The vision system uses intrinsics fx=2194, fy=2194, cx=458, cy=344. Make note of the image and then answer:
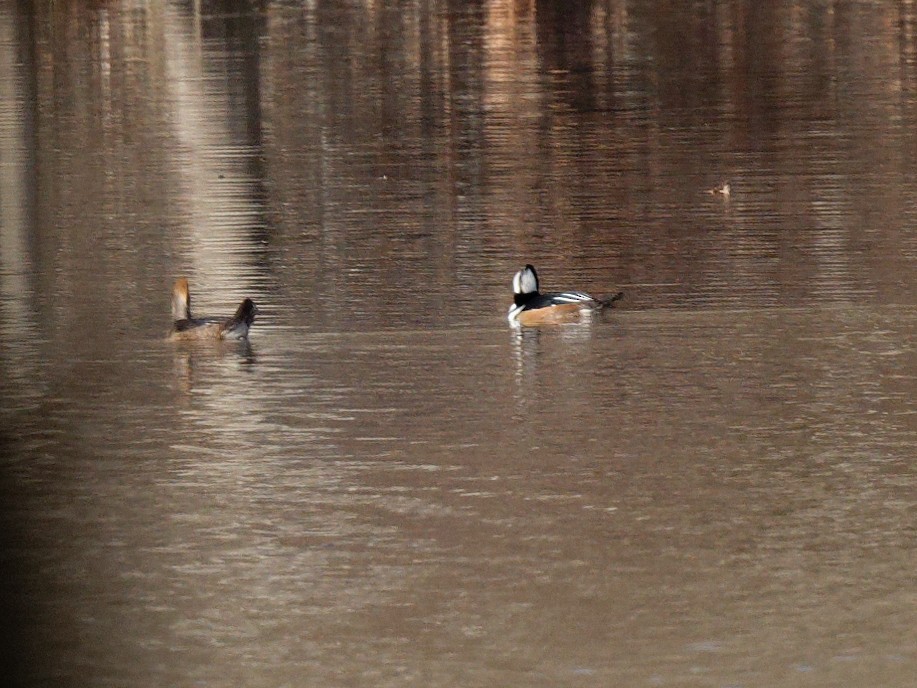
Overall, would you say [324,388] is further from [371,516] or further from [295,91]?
[295,91]

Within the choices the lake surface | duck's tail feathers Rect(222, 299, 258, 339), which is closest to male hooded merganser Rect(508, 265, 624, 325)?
the lake surface

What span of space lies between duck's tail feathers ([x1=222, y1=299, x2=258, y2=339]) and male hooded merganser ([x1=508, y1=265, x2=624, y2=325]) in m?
1.67

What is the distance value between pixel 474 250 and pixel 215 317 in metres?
3.45

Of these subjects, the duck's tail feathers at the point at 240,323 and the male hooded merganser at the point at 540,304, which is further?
the male hooded merganser at the point at 540,304

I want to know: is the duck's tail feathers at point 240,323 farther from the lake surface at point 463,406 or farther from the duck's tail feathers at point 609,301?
the duck's tail feathers at point 609,301

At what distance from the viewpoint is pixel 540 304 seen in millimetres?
13961

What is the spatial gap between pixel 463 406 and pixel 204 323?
8.81 feet

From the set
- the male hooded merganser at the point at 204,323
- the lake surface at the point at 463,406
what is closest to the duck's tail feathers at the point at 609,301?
the lake surface at the point at 463,406

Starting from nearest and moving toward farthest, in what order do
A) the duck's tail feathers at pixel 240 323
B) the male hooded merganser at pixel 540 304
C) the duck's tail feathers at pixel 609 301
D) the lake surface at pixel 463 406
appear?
1. the lake surface at pixel 463 406
2. the duck's tail feathers at pixel 240 323
3. the male hooded merganser at pixel 540 304
4. the duck's tail feathers at pixel 609 301

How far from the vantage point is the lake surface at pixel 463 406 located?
804cm

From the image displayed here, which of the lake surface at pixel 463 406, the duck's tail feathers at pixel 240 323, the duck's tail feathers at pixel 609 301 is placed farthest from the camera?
the duck's tail feathers at pixel 609 301

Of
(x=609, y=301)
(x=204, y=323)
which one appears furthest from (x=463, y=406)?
(x=609, y=301)

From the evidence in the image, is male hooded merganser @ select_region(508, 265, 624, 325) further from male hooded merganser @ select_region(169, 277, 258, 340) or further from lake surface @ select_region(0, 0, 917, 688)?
male hooded merganser @ select_region(169, 277, 258, 340)

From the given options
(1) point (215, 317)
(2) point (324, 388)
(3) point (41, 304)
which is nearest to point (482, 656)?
(2) point (324, 388)
